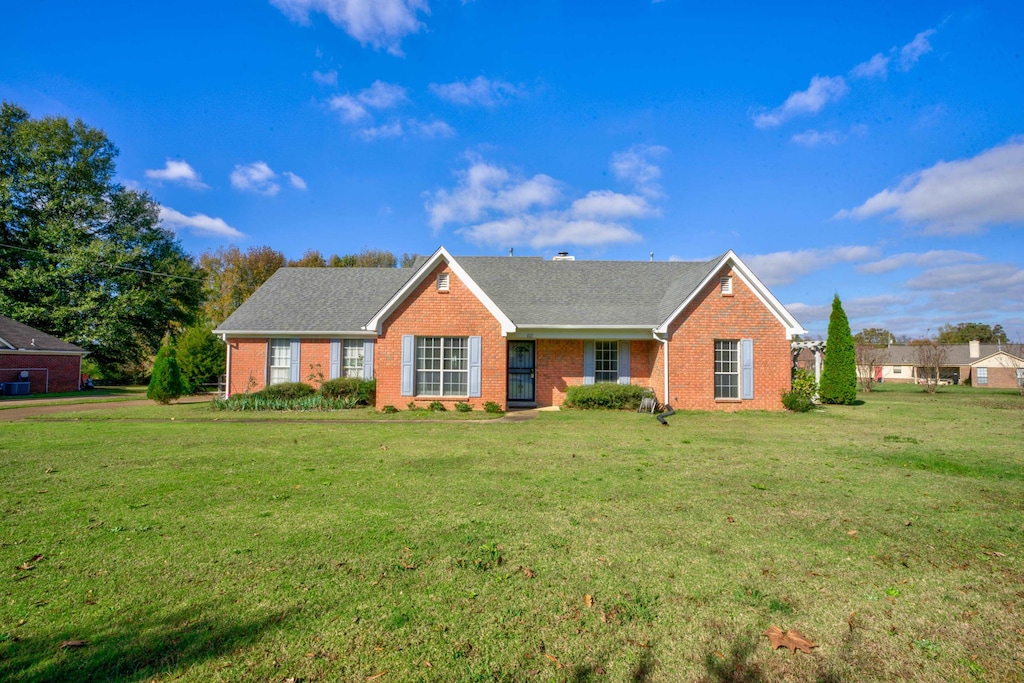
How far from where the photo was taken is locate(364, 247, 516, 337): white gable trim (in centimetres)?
1720

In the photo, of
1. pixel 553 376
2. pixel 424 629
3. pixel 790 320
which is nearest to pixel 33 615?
pixel 424 629

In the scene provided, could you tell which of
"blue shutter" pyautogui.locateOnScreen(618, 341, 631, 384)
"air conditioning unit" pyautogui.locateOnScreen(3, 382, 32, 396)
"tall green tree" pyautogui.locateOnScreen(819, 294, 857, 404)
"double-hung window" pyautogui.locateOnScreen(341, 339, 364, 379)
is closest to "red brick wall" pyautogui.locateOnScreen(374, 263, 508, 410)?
"double-hung window" pyautogui.locateOnScreen(341, 339, 364, 379)

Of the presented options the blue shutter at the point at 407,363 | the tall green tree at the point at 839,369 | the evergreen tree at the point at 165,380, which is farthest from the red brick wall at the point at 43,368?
the tall green tree at the point at 839,369

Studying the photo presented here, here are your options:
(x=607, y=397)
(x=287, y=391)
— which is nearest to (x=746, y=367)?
(x=607, y=397)

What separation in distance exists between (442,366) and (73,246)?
32395 millimetres

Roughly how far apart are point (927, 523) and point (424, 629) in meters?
5.64

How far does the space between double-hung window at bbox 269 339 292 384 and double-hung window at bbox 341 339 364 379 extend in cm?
225

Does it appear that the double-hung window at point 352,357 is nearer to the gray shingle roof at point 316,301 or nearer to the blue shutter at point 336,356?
the blue shutter at point 336,356

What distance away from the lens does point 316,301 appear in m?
23.4

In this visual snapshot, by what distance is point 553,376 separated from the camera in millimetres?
19375

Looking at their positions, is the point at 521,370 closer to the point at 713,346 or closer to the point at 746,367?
the point at 713,346

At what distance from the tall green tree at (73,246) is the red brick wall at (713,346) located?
3565 centimetres

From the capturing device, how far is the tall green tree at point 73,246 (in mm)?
34000

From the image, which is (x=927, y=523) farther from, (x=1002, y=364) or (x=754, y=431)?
(x=1002, y=364)
